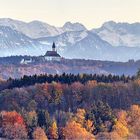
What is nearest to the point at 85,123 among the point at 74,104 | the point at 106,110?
the point at 106,110

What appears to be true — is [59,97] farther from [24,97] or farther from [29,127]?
[29,127]

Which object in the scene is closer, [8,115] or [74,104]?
[8,115]

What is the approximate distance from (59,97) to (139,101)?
46.1 feet

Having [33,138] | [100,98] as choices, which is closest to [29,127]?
[33,138]

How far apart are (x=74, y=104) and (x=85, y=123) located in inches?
591

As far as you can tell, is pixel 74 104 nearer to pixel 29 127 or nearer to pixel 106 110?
pixel 106 110

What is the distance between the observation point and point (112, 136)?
123m

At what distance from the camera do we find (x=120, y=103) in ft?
477

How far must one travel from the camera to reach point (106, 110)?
5340 inches

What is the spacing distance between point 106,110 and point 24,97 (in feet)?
60.1

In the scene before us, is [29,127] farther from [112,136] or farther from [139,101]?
[139,101]

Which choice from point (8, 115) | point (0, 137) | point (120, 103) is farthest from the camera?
point (120, 103)

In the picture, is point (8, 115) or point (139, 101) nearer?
point (8, 115)

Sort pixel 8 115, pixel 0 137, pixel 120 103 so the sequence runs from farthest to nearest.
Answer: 1. pixel 120 103
2. pixel 8 115
3. pixel 0 137
